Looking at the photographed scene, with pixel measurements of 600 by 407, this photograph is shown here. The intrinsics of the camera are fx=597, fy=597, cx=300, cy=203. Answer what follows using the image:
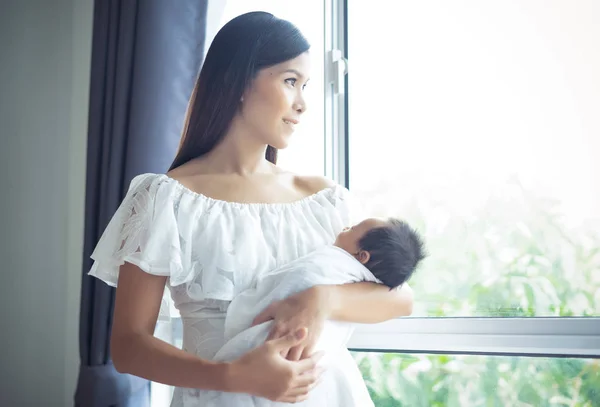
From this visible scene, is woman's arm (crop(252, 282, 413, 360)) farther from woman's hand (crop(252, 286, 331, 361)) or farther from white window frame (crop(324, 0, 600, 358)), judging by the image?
white window frame (crop(324, 0, 600, 358))

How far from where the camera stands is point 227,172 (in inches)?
52.8

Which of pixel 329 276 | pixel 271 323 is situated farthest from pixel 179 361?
pixel 329 276

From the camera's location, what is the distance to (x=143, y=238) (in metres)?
1.16

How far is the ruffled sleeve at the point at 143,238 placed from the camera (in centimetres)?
114

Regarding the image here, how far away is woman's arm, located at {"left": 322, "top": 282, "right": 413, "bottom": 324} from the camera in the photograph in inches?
44.5

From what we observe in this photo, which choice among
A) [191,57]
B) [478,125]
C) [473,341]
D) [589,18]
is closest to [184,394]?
[473,341]

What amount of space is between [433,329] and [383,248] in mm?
736

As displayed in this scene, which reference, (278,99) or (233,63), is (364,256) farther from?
(233,63)

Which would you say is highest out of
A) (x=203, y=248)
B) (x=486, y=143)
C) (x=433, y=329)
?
(x=486, y=143)

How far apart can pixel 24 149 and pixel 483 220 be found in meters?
1.57

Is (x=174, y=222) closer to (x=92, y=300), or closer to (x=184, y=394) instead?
(x=184, y=394)

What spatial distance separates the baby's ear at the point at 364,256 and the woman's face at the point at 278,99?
11.5 inches

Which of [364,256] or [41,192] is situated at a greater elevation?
[364,256]

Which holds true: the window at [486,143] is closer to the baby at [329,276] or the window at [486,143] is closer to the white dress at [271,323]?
the baby at [329,276]
